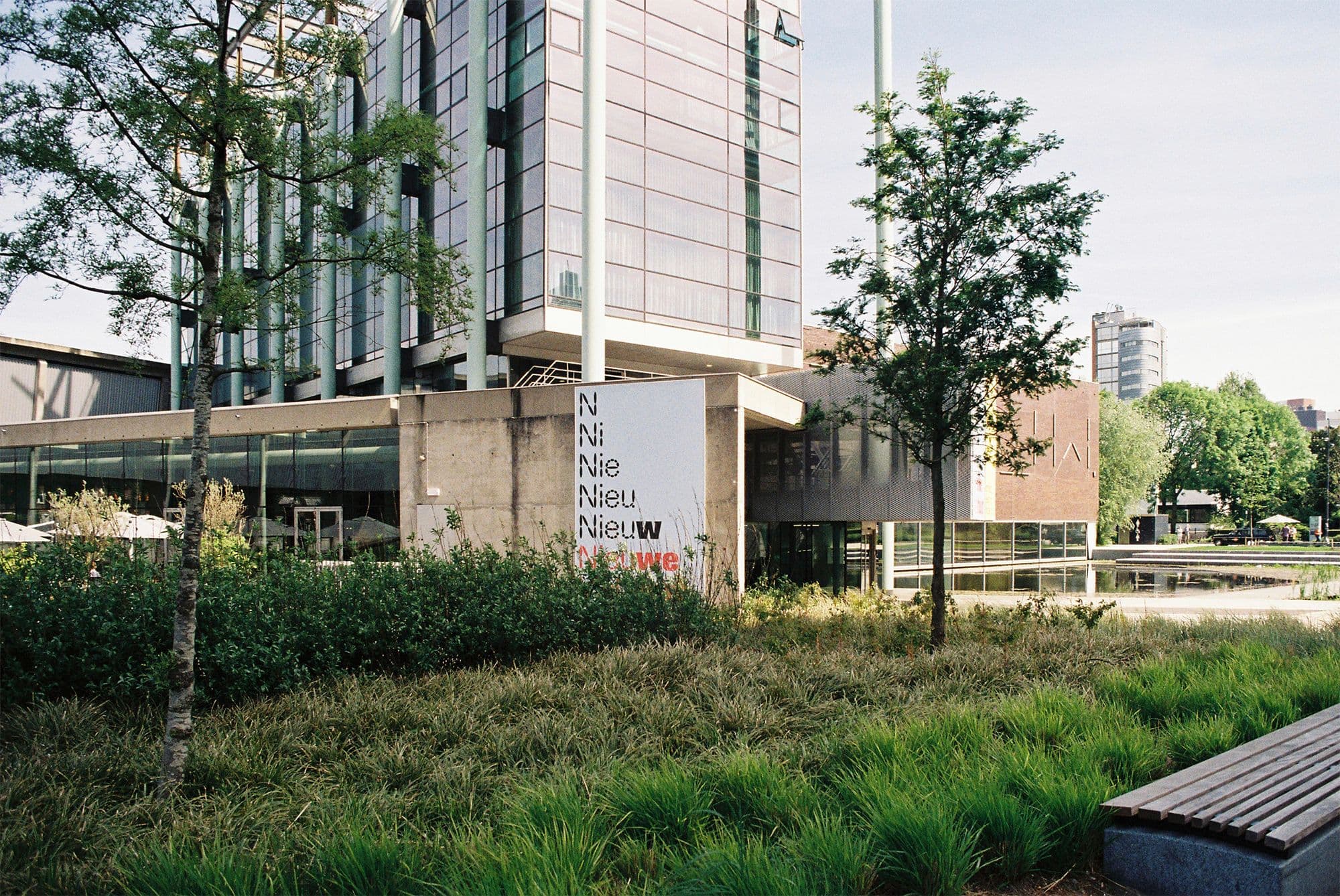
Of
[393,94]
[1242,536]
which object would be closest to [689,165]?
[393,94]

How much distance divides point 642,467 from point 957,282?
8686mm

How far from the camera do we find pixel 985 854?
4969 millimetres

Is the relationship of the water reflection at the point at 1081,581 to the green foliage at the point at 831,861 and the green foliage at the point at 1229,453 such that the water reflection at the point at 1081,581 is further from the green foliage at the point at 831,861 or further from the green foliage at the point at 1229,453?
the green foliage at the point at 1229,453

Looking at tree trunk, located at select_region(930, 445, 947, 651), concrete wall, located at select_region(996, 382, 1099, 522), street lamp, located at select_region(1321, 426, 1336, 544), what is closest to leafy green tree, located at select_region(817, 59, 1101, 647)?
tree trunk, located at select_region(930, 445, 947, 651)

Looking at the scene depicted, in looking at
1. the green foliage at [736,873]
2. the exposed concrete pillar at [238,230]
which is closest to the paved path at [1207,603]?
the green foliage at [736,873]

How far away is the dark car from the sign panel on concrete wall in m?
66.6

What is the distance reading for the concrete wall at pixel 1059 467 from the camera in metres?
26.9

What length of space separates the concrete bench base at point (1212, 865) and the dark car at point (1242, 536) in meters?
76.7

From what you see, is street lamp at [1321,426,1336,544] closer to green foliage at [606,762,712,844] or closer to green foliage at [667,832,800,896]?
green foliage at [606,762,712,844]

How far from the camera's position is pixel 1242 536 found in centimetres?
7612

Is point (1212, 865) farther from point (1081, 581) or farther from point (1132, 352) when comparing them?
point (1132, 352)

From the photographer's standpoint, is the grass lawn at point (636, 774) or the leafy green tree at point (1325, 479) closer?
the grass lawn at point (636, 774)

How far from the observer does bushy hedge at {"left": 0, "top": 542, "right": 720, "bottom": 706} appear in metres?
7.97

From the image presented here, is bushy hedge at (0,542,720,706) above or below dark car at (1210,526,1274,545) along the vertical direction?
above
